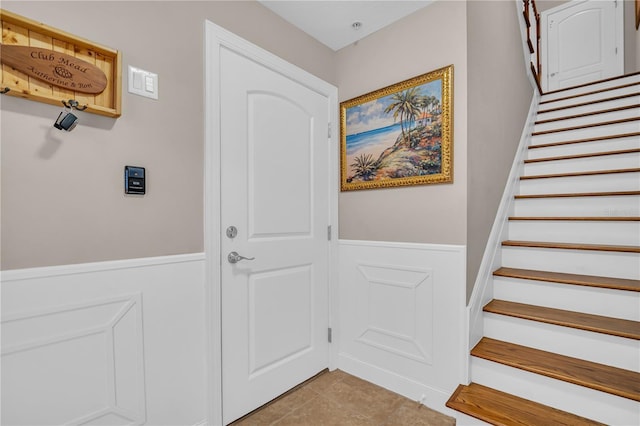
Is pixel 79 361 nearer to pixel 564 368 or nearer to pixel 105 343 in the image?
pixel 105 343

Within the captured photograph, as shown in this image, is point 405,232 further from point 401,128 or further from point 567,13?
point 567,13

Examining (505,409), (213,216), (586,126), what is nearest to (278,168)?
(213,216)

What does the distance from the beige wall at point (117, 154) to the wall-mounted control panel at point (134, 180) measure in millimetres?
24

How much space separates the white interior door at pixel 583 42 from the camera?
391 centimetres

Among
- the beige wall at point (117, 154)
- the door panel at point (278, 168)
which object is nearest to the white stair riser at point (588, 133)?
the door panel at point (278, 168)

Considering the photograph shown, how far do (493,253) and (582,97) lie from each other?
2614 millimetres

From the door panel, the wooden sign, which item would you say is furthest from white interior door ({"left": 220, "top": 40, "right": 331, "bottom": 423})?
the wooden sign

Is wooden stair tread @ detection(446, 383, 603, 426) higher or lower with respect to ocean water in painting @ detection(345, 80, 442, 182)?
lower

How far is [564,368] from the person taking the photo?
58.1 inches

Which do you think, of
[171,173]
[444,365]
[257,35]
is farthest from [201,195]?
[444,365]

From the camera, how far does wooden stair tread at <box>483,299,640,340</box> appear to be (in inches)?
57.2

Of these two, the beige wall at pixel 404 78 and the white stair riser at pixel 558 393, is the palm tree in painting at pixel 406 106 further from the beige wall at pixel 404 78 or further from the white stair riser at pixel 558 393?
the white stair riser at pixel 558 393

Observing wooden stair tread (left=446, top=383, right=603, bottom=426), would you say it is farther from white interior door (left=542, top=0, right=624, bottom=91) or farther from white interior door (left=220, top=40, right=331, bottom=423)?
white interior door (left=542, top=0, right=624, bottom=91)

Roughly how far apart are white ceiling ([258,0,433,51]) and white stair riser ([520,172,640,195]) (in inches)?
63.3
